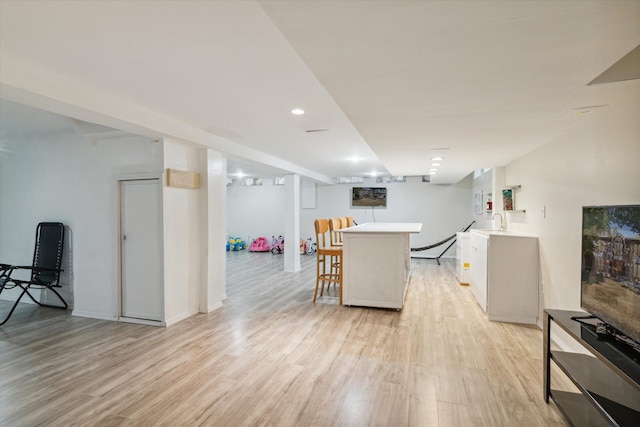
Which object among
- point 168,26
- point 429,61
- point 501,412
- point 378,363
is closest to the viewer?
point 429,61

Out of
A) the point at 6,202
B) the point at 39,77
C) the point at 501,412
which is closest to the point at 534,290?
the point at 501,412

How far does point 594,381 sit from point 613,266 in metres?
0.66

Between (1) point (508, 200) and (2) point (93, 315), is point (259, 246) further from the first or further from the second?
(1) point (508, 200)

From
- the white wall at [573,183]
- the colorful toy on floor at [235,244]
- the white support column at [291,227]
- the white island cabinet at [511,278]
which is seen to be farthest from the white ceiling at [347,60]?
the colorful toy on floor at [235,244]

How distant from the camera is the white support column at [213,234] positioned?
13.4ft

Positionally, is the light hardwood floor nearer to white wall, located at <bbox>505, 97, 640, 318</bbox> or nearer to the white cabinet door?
the white cabinet door

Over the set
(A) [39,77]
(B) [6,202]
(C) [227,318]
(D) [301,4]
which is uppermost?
(A) [39,77]

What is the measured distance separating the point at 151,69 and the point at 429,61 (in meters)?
1.88

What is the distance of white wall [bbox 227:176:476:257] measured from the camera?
8.70 m

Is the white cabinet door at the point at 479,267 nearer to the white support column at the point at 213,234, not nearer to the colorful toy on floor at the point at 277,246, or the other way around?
the white support column at the point at 213,234

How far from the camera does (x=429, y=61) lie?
1.51m

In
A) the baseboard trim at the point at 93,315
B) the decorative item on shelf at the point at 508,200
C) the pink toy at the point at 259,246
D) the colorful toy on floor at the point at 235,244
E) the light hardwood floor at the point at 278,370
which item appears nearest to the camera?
the light hardwood floor at the point at 278,370

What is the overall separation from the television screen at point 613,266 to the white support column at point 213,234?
381 centimetres

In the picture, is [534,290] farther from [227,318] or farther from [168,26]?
[168,26]
